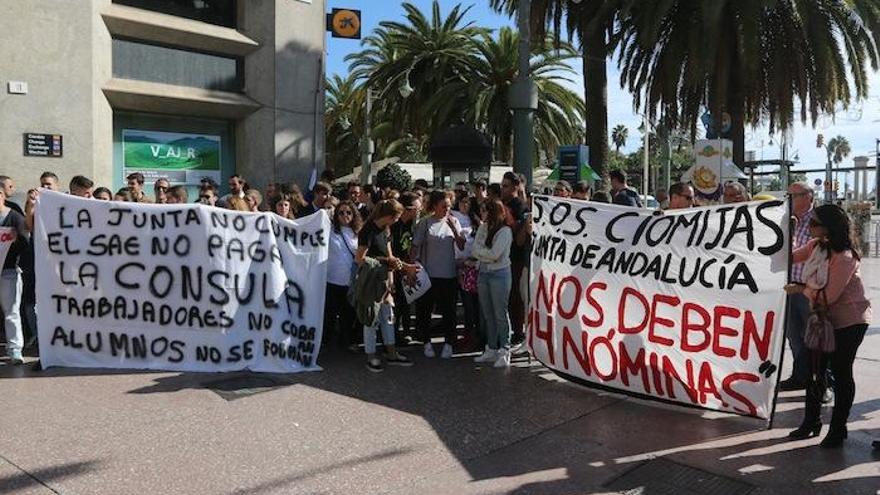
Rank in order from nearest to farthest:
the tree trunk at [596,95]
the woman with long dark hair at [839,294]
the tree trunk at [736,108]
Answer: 1. the woman with long dark hair at [839,294]
2. the tree trunk at [596,95]
3. the tree trunk at [736,108]

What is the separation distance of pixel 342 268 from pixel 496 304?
1.60m

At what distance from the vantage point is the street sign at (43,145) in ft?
37.2

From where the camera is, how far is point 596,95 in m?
17.1

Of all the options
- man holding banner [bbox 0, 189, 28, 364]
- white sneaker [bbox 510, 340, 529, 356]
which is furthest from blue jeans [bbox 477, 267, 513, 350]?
man holding banner [bbox 0, 189, 28, 364]

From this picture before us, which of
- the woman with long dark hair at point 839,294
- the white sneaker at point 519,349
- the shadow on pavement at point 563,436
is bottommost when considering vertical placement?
the shadow on pavement at point 563,436

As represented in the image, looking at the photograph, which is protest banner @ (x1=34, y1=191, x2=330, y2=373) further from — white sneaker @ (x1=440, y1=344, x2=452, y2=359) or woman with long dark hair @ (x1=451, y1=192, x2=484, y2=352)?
woman with long dark hair @ (x1=451, y1=192, x2=484, y2=352)

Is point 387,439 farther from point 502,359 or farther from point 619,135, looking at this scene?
point 619,135

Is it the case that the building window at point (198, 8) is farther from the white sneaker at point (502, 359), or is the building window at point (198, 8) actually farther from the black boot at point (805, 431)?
the black boot at point (805, 431)

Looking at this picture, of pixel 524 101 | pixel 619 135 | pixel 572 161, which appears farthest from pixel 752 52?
pixel 619 135

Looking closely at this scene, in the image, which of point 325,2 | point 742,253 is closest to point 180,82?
point 325,2

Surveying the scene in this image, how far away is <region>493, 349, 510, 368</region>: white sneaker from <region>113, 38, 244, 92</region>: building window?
30.3 ft

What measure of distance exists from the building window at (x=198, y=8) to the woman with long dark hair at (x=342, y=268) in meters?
7.26

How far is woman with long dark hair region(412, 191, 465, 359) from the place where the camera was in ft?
24.2

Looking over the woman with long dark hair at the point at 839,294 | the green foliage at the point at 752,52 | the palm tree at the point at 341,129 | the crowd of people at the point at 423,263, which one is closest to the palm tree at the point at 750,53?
the green foliage at the point at 752,52
